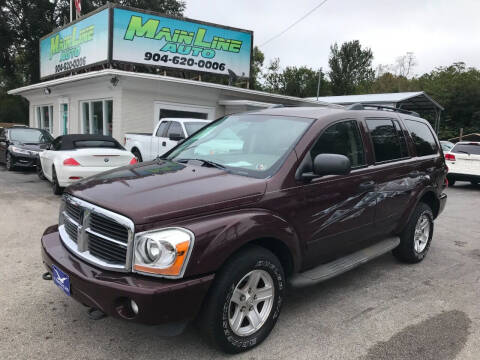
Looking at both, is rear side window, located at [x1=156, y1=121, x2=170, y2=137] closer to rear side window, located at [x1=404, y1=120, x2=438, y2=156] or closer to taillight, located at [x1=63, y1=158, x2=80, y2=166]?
taillight, located at [x1=63, y1=158, x2=80, y2=166]

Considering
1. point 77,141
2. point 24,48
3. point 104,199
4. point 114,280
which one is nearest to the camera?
point 114,280

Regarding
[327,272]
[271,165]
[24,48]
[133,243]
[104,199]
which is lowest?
[327,272]

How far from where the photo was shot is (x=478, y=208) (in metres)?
9.45

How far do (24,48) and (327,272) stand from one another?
32.9 m

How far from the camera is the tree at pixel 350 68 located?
57.9 m

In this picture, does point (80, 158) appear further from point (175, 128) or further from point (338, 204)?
point (338, 204)

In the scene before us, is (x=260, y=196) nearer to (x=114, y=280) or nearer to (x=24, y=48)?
(x=114, y=280)

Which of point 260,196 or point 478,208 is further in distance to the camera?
point 478,208

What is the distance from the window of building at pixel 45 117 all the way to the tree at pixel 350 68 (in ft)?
147

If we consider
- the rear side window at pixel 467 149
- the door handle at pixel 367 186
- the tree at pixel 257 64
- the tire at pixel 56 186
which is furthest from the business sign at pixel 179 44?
the tree at pixel 257 64

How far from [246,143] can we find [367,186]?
1.28 meters

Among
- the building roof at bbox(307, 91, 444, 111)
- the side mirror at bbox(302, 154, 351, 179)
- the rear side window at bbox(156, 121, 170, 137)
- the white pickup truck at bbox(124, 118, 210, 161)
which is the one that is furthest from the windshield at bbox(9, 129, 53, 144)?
the building roof at bbox(307, 91, 444, 111)

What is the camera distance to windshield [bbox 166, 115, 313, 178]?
3.38 m

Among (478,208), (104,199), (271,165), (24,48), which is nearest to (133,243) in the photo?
(104,199)
